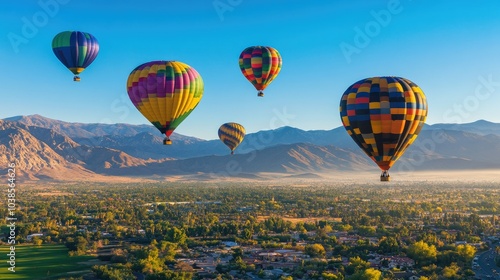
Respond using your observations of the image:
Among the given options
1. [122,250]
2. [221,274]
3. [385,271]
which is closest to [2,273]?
[122,250]

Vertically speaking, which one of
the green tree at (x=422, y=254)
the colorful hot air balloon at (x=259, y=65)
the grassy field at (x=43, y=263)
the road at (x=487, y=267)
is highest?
the colorful hot air balloon at (x=259, y=65)

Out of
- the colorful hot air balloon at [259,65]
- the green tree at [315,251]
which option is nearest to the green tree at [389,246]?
the green tree at [315,251]

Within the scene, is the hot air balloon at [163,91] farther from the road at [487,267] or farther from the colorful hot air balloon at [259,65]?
the road at [487,267]

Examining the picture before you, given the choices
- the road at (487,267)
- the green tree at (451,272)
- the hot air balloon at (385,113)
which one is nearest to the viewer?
the hot air balloon at (385,113)

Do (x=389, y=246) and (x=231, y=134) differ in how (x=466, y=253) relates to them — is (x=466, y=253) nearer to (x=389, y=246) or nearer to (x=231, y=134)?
(x=389, y=246)

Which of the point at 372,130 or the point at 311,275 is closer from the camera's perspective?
the point at 372,130

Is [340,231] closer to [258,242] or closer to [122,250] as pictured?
[258,242]

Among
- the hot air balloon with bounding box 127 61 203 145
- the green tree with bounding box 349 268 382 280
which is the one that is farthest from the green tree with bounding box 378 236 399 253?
the hot air balloon with bounding box 127 61 203 145

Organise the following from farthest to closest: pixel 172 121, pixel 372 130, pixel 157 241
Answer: pixel 157 241 → pixel 172 121 → pixel 372 130
